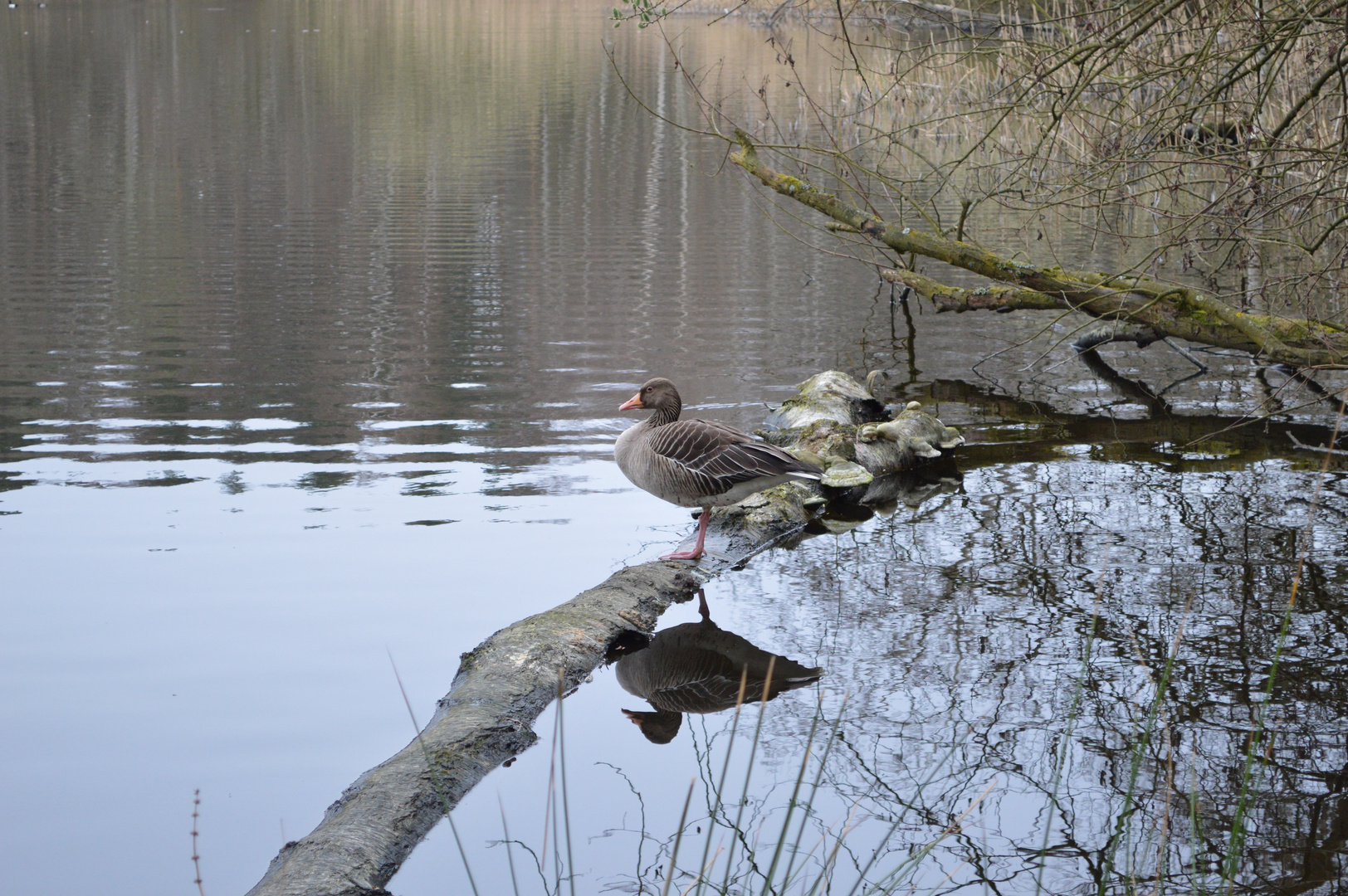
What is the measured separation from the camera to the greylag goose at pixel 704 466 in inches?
290

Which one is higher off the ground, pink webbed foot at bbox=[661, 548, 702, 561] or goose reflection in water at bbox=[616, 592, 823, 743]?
pink webbed foot at bbox=[661, 548, 702, 561]

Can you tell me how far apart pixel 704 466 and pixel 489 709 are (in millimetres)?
2516

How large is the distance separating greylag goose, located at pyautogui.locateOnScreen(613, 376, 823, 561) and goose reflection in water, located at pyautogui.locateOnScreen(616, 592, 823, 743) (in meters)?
0.95

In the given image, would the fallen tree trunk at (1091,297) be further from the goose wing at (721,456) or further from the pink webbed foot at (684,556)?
the pink webbed foot at (684,556)

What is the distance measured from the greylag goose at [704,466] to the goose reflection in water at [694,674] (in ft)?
3.11

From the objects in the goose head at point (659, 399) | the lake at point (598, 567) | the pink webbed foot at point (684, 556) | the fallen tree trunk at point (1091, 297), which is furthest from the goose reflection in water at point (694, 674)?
the fallen tree trunk at point (1091, 297)

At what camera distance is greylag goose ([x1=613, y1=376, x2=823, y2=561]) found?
7371 millimetres

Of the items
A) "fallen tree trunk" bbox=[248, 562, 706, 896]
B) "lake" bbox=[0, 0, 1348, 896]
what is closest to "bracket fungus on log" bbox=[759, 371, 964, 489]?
"lake" bbox=[0, 0, 1348, 896]

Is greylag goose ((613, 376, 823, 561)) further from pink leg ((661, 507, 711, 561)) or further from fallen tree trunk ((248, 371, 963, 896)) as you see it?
fallen tree trunk ((248, 371, 963, 896))

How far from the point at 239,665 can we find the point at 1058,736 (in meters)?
4.16

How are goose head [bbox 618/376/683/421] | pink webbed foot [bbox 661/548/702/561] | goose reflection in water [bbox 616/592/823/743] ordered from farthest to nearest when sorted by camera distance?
goose head [bbox 618/376/683/421]
pink webbed foot [bbox 661/548/702/561]
goose reflection in water [bbox 616/592/823/743]

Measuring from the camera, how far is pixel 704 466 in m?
7.39

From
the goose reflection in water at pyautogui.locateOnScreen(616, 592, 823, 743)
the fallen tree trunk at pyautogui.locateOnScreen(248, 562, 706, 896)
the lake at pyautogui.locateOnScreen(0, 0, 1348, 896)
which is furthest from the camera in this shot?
the goose reflection in water at pyautogui.locateOnScreen(616, 592, 823, 743)

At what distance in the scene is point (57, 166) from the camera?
1118 inches
